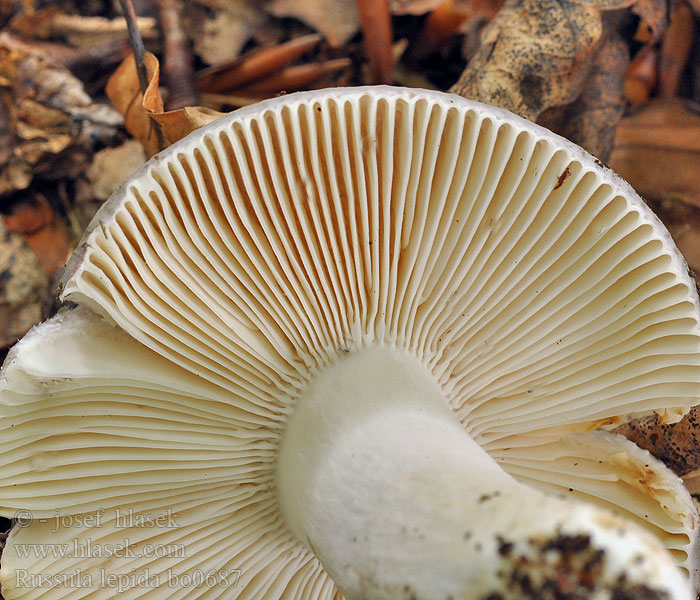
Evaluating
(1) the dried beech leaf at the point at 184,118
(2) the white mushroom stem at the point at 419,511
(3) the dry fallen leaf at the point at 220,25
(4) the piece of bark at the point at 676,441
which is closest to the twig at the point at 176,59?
(3) the dry fallen leaf at the point at 220,25

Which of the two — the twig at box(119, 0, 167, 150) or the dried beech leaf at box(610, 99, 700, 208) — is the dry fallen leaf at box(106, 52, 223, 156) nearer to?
the twig at box(119, 0, 167, 150)

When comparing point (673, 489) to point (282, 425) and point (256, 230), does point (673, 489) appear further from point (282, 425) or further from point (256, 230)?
point (256, 230)

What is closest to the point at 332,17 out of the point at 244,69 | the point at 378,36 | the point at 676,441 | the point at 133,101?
the point at 378,36

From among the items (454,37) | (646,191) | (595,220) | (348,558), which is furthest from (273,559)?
(454,37)

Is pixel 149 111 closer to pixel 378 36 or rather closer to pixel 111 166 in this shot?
pixel 111 166

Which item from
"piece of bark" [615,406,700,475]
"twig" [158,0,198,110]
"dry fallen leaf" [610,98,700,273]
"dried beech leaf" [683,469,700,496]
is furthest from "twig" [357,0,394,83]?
"dried beech leaf" [683,469,700,496]
